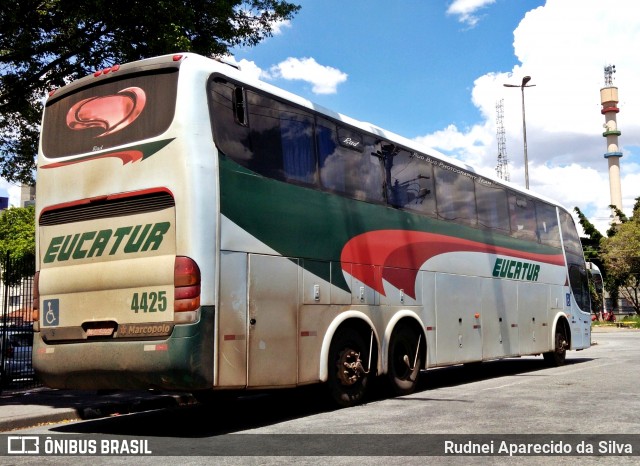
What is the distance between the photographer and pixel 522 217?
1570cm

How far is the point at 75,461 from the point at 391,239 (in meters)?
6.02

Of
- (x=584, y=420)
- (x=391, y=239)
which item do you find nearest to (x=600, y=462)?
(x=584, y=420)

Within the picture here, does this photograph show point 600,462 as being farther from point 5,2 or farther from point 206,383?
point 5,2

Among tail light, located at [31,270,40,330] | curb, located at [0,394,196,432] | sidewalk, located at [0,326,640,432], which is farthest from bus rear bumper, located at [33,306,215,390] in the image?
sidewalk, located at [0,326,640,432]

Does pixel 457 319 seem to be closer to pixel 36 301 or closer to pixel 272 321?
pixel 272 321

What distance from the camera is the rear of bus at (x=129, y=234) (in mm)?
7402

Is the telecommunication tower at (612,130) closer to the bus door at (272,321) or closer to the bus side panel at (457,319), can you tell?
the bus side panel at (457,319)

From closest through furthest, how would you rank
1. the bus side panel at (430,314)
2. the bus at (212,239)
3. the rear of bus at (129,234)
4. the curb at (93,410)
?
the rear of bus at (129,234) < the bus at (212,239) < the curb at (93,410) < the bus side panel at (430,314)

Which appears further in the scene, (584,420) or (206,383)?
(584,420)

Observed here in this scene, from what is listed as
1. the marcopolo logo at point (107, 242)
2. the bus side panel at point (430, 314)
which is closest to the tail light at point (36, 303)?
the marcopolo logo at point (107, 242)

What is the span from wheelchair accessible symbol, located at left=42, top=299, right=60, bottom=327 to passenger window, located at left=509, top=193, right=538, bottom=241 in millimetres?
9952

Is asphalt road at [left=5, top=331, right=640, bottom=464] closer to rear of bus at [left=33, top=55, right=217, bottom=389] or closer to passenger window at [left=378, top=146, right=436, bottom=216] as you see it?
rear of bus at [left=33, top=55, right=217, bottom=389]

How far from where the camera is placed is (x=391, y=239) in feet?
36.0

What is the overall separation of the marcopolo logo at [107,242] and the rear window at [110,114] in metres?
1.04
